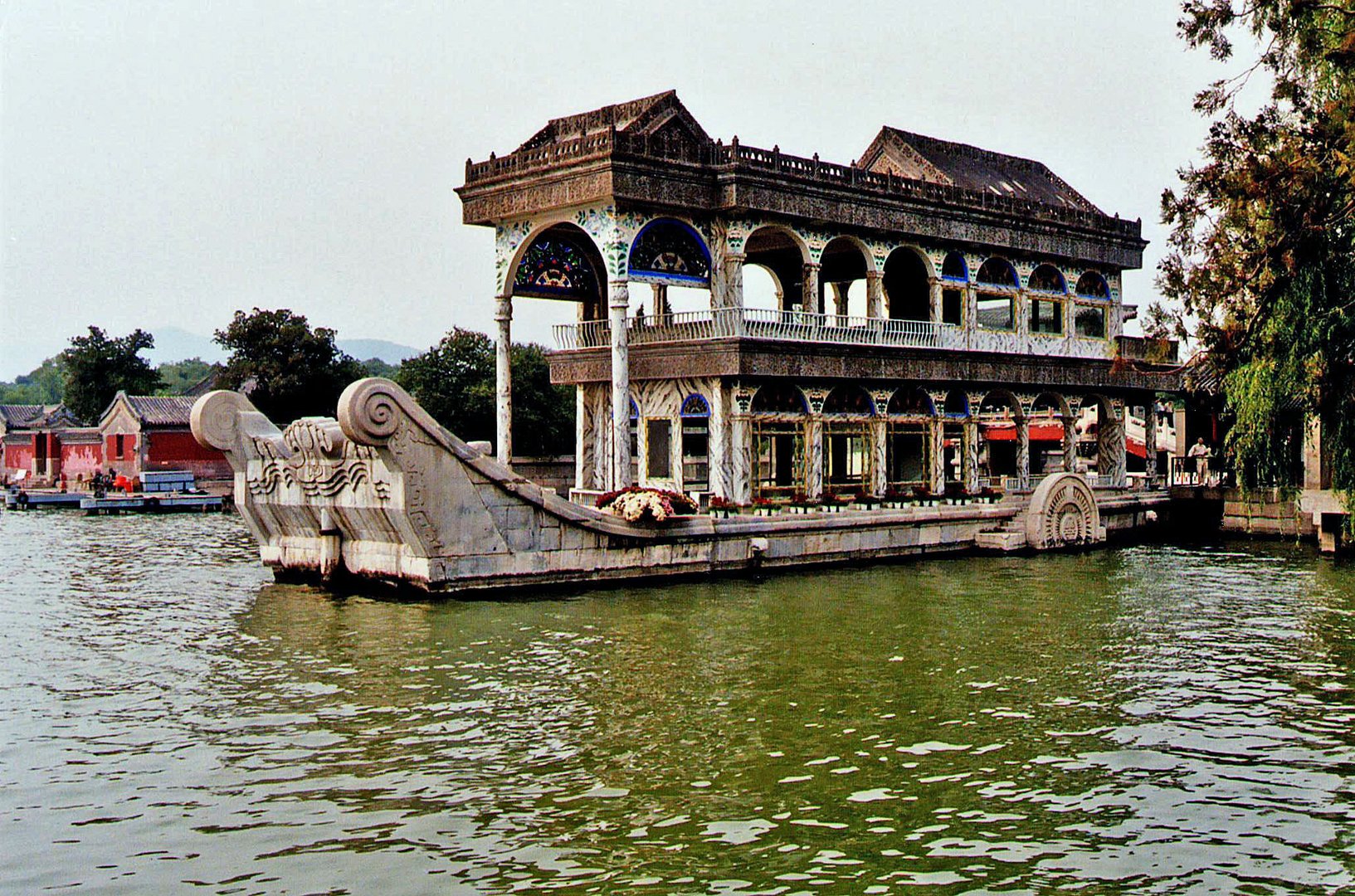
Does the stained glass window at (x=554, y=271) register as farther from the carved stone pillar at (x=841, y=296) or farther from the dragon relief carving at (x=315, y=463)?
the carved stone pillar at (x=841, y=296)

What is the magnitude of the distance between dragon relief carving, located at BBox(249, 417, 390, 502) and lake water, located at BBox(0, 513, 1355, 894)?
1544 mm

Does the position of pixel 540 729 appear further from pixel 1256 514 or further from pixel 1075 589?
pixel 1256 514

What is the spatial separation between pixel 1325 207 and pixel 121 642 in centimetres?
1530

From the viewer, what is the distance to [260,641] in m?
14.9

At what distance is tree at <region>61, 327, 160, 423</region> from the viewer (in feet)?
208

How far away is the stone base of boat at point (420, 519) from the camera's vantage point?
1731 cm

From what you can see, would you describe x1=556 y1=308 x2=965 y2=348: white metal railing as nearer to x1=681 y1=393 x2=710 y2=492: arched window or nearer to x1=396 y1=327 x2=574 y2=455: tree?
x1=681 y1=393 x2=710 y2=492: arched window

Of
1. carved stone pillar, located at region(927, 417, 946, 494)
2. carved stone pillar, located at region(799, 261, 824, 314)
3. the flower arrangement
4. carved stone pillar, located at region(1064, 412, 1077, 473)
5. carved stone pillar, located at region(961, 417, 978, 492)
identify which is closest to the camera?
the flower arrangement

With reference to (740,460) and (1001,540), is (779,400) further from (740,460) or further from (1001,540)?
(1001,540)

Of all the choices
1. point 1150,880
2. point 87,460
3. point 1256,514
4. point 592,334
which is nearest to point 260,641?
point 1150,880

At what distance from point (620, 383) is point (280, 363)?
32721 millimetres

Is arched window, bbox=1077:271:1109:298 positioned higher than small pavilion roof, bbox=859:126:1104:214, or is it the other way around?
small pavilion roof, bbox=859:126:1104:214

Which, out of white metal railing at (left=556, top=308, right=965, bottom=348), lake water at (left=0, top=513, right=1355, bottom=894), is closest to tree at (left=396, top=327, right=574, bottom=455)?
white metal railing at (left=556, top=308, right=965, bottom=348)

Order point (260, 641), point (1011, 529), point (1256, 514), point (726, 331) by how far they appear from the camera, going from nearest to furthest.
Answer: point (260, 641) → point (726, 331) → point (1011, 529) → point (1256, 514)
